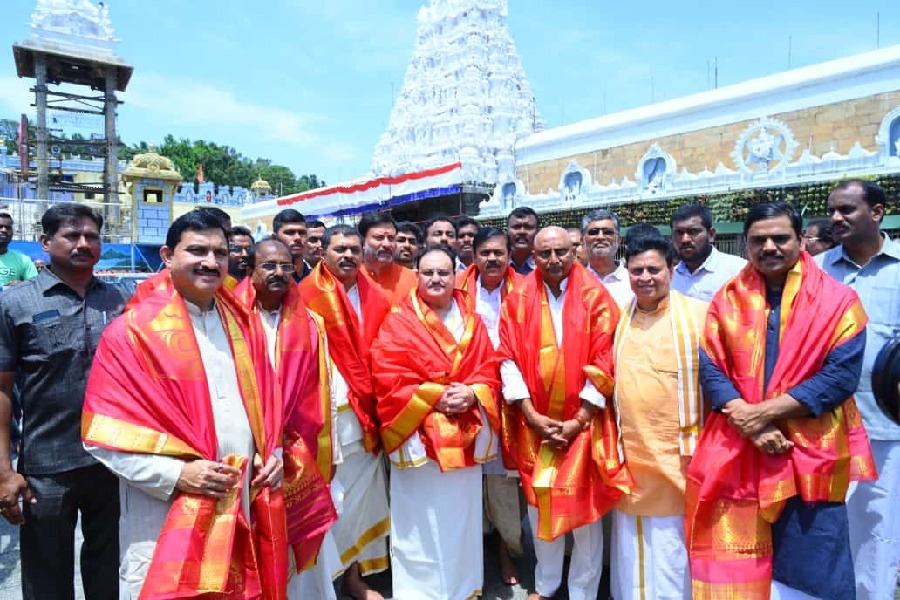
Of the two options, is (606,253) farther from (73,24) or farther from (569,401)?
(73,24)

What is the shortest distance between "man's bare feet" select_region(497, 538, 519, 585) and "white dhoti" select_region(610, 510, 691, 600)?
670mm

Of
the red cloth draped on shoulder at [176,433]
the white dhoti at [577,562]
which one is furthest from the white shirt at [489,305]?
the red cloth draped on shoulder at [176,433]

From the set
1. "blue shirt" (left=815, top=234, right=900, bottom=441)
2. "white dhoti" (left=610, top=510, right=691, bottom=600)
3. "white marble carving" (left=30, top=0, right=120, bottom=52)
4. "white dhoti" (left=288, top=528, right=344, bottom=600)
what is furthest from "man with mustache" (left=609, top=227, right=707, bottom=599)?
"white marble carving" (left=30, top=0, right=120, bottom=52)

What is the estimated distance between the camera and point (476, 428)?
2812mm

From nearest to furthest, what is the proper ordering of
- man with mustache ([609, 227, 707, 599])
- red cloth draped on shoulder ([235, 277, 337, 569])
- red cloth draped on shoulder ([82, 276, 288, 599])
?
red cloth draped on shoulder ([82, 276, 288, 599])
red cloth draped on shoulder ([235, 277, 337, 569])
man with mustache ([609, 227, 707, 599])

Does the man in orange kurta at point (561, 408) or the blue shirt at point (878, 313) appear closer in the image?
the blue shirt at point (878, 313)

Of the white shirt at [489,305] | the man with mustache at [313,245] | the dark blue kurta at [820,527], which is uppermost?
the man with mustache at [313,245]

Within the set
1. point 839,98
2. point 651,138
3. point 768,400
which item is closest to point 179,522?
point 768,400

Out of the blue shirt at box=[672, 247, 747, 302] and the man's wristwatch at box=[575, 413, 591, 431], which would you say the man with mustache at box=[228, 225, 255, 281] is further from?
the blue shirt at box=[672, 247, 747, 302]

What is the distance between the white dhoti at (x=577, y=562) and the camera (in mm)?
2773

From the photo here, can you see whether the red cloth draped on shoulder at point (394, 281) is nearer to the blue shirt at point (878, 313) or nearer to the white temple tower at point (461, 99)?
the blue shirt at point (878, 313)

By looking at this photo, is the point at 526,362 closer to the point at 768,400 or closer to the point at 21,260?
the point at 768,400

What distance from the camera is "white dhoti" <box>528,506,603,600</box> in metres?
2.77

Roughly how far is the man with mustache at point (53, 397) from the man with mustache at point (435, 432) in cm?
126
